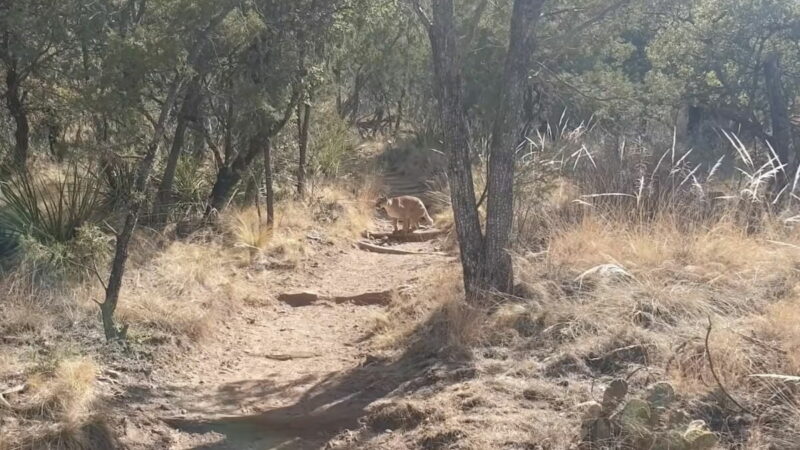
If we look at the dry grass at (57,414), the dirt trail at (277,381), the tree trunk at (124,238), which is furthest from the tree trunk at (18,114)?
the dry grass at (57,414)

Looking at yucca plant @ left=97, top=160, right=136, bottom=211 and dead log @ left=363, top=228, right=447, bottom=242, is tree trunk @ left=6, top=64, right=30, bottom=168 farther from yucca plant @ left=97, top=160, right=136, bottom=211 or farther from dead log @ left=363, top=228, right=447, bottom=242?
dead log @ left=363, top=228, right=447, bottom=242

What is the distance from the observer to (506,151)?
6605 mm

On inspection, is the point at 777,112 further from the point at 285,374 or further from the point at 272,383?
the point at 272,383

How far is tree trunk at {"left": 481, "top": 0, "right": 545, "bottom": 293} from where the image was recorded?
6508mm

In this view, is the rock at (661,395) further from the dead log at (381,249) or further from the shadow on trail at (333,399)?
the dead log at (381,249)

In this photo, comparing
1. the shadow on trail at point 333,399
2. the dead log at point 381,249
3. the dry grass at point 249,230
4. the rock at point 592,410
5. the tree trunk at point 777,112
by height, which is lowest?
the shadow on trail at point 333,399

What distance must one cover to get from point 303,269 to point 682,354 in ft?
19.0

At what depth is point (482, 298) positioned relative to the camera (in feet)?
21.6

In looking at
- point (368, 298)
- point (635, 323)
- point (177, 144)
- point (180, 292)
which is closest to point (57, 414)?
point (180, 292)

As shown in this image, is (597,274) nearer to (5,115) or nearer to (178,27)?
(178,27)

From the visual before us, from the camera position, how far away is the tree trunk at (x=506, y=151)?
256 inches

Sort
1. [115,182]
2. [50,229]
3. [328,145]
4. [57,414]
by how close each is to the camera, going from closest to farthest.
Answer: [57,414], [50,229], [115,182], [328,145]

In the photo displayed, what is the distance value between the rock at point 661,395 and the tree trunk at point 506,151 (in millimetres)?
2374

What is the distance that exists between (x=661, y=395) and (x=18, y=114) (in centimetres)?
935
